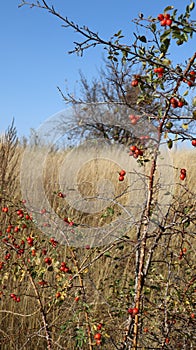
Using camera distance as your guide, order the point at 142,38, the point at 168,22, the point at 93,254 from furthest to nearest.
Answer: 1. the point at 93,254
2. the point at 142,38
3. the point at 168,22

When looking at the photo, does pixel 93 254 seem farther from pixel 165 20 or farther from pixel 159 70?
pixel 165 20

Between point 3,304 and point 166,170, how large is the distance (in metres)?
2.31

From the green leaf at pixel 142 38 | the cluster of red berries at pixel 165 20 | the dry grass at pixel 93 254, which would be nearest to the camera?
the cluster of red berries at pixel 165 20

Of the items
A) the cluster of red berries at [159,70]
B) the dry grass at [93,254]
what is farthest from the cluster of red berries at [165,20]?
the dry grass at [93,254]

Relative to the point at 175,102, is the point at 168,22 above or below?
above

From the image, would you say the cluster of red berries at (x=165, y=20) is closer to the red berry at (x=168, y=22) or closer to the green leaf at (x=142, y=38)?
the red berry at (x=168, y=22)

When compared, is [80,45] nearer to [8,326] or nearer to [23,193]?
[8,326]

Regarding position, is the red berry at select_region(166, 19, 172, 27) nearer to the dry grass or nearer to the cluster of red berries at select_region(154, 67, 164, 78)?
the cluster of red berries at select_region(154, 67, 164, 78)

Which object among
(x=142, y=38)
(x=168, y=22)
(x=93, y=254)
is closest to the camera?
(x=168, y=22)

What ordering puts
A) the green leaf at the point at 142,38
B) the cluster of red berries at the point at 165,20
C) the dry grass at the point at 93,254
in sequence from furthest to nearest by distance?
the dry grass at the point at 93,254 < the green leaf at the point at 142,38 < the cluster of red berries at the point at 165,20

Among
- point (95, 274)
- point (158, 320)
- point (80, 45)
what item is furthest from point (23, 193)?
point (80, 45)

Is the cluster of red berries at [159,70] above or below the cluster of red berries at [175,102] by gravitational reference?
above

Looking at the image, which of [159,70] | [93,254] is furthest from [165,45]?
[93,254]

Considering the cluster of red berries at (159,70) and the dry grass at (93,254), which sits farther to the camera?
the dry grass at (93,254)
